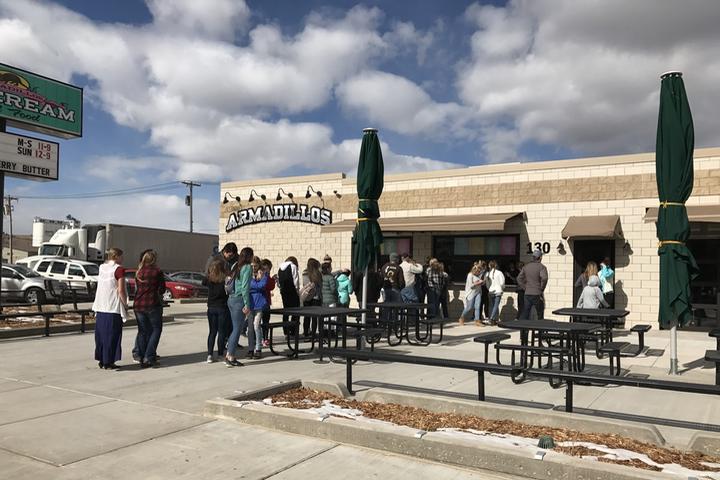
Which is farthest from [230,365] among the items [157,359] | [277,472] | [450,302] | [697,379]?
[450,302]

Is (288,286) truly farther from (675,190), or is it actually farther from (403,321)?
(675,190)

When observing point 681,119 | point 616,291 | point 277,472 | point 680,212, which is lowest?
point 277,472

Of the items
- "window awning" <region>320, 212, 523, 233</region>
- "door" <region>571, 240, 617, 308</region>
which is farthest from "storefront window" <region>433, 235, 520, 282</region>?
"door" <region>571, 240, 617, 308</region>

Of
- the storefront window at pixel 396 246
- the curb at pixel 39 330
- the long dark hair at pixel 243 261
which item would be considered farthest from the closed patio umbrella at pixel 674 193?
the curb at pixel 39 330

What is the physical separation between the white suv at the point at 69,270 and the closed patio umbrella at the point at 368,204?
48.6ft

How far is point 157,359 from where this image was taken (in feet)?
28.0

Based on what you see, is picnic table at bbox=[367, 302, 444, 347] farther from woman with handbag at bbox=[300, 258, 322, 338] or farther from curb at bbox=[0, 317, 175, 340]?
curb at bbox=[0, 317, 175, 340]

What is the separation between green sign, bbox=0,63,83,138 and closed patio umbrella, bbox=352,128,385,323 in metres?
9.44

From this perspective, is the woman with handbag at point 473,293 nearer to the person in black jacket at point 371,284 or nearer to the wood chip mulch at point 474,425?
the person in black jacket at point 371,284

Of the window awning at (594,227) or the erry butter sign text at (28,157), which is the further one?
the erry butter sign text at (28,157)

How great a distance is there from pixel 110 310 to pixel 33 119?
9.55 metres

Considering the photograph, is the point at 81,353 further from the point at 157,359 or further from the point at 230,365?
the point at 230,365

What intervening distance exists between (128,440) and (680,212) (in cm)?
745

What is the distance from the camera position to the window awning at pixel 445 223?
15305mm
